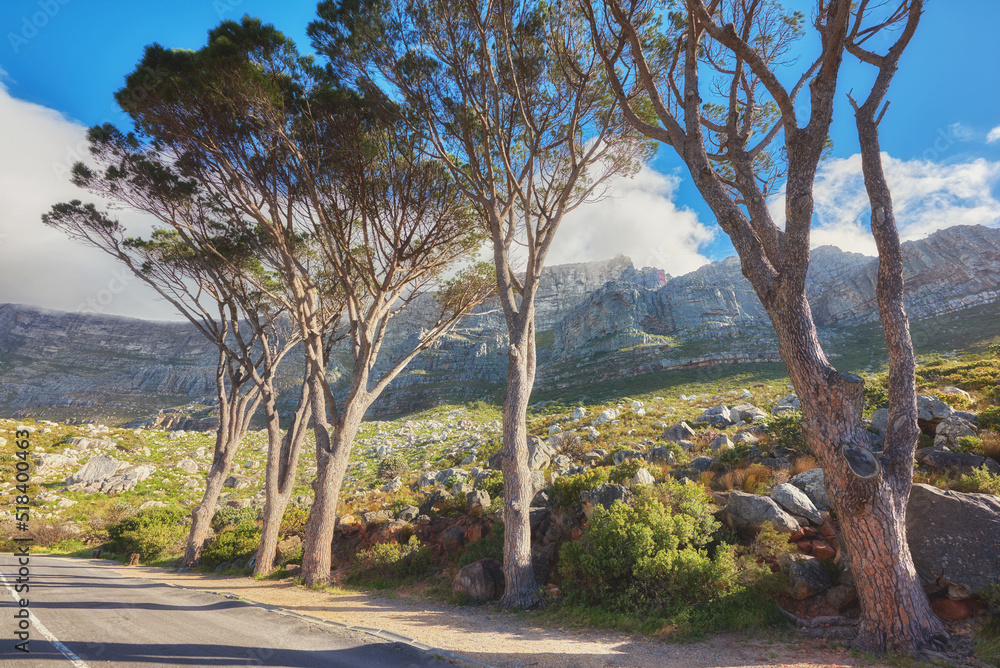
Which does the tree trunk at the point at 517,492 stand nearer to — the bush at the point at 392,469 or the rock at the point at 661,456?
the rock at the point at 661,456

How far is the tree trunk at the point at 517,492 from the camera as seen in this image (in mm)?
6391

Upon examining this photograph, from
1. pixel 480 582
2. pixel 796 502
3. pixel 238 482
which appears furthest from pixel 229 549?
pixel 238 482

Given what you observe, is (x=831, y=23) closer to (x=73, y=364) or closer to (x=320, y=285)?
(x=320, y=285)

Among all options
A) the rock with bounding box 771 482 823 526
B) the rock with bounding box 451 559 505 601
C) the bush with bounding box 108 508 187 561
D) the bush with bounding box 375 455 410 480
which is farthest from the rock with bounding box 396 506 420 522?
the bush with bounding box 108 508 187 561

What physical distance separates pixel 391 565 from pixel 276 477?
4.09m

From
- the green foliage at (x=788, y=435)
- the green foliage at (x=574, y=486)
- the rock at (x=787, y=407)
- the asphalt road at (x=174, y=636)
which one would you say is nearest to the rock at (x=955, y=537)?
the green foliage at (x=788, y=435)

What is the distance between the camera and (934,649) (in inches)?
146

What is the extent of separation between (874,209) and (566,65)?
6.71 metres

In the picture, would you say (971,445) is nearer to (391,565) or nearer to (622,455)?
(622,455)

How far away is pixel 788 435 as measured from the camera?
29.7ft

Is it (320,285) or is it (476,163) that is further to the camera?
(320,285)

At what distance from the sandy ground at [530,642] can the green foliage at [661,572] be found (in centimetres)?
39

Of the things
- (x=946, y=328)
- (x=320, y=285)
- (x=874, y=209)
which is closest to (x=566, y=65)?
(x=874, y=209)

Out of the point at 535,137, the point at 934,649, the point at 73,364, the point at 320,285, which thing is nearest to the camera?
the point at 934,649
